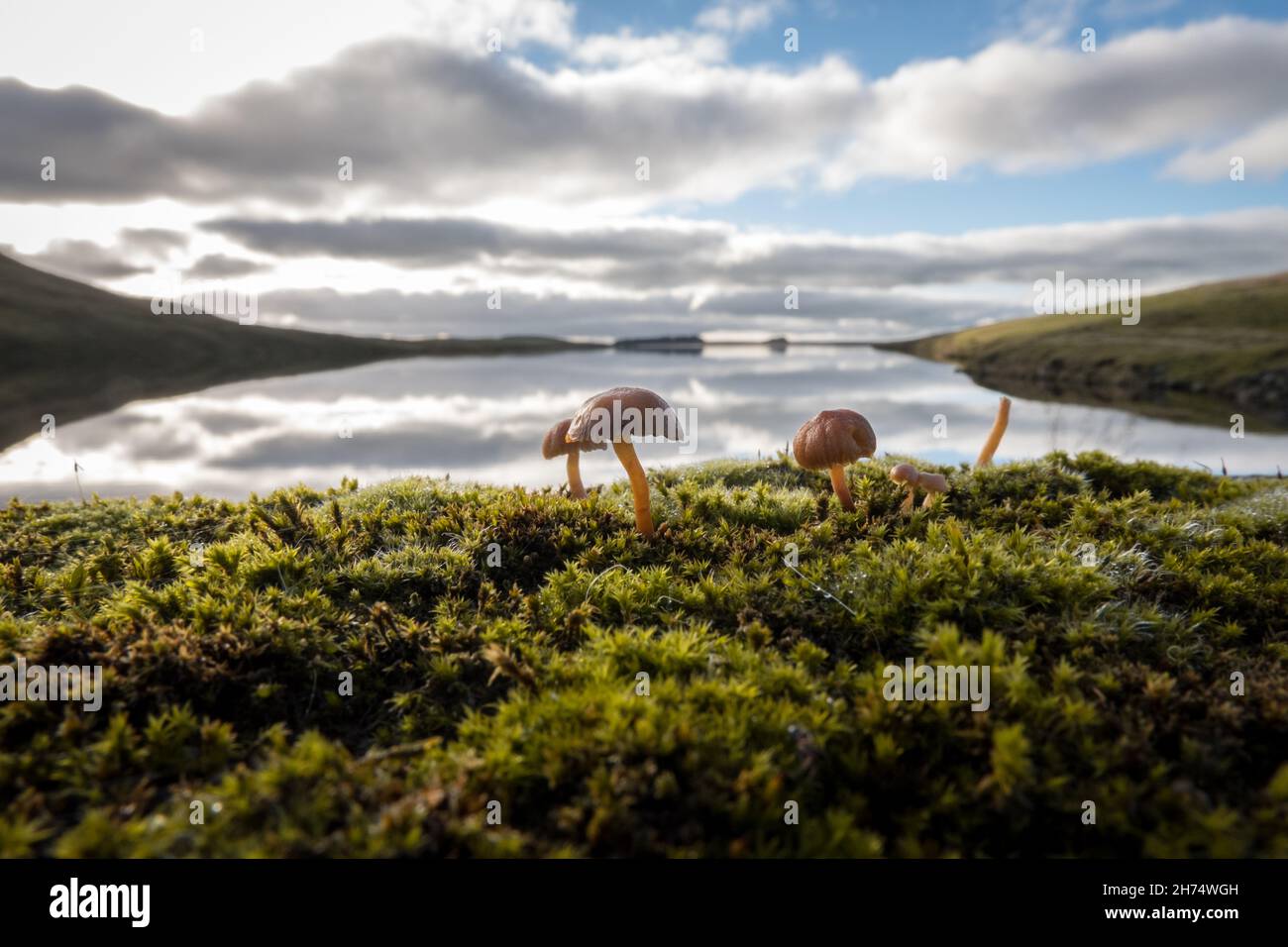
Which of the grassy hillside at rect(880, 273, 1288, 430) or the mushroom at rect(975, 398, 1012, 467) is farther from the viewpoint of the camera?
the grassy hillside at rect(880, 273, 1288, 430)

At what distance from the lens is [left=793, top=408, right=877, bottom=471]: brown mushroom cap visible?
6043 mm

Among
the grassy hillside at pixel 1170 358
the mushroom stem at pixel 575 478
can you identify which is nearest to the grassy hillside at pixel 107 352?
the mushroom stem at pixel 575 478

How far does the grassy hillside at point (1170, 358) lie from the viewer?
156 feet

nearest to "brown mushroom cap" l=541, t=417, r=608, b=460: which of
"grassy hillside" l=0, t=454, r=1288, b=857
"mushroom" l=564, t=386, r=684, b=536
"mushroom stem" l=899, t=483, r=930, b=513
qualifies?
"grassy hillside" l=0, t=454, r=1288, b=857

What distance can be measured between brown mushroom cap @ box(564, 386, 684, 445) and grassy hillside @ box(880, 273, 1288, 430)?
40.8 metres

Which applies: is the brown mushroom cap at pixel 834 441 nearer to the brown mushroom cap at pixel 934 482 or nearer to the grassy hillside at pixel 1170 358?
the brown mushroom cap at pixel 934 482

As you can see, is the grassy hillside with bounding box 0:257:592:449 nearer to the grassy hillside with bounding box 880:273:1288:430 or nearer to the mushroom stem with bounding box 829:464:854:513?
the mushroom stem with bounding box 829:464:854:513

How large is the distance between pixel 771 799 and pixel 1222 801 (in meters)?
2.09

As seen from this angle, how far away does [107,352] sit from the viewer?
74875mm

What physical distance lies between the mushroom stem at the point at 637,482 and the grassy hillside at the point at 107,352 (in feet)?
70.7

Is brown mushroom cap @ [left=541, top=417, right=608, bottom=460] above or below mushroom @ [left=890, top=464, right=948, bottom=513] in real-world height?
above

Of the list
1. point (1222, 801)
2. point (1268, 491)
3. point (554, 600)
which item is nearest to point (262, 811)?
point (554, 600)

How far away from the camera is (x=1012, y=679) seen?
3701 millimetres
